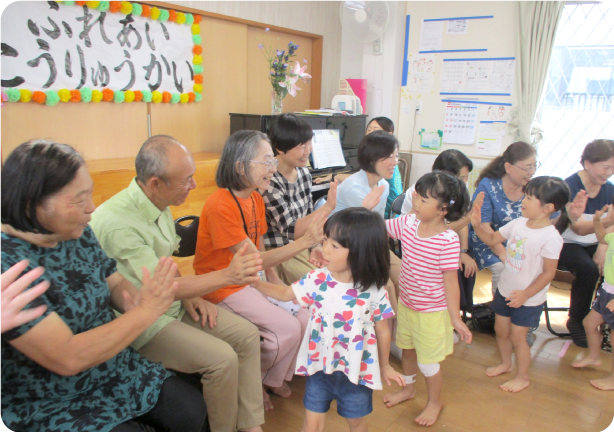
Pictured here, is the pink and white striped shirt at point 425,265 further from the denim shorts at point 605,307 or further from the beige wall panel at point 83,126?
the beige wall panel at point 83,126

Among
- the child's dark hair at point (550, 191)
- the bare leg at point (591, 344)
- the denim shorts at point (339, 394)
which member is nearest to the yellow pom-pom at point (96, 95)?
the denim shorts at point (339, 394)

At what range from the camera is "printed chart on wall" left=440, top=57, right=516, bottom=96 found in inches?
161

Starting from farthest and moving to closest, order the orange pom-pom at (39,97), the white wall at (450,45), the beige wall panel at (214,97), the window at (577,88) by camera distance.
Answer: the white wall at (450,45), the window at (577,88), the beige wall panel at (214,97), the orange pom-pom at (39,97)

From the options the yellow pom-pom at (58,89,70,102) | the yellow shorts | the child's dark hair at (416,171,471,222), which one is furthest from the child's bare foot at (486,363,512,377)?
the yellow pom-pom at (58,89,70,102)

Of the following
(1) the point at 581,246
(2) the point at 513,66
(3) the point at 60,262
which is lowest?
(1) the point at 581,246

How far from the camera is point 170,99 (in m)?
3.40

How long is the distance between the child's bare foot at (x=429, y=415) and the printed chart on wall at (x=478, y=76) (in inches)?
127

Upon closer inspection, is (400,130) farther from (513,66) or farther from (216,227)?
(216,227)

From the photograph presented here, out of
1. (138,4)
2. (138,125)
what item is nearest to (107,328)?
(138,125)

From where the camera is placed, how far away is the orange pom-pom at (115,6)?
2.90 meters

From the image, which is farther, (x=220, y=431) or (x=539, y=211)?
(x=539, y=211)

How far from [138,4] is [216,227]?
2.13 metres

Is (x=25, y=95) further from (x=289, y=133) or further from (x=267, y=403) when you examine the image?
(x=267, y=403)

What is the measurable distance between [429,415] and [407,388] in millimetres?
182
